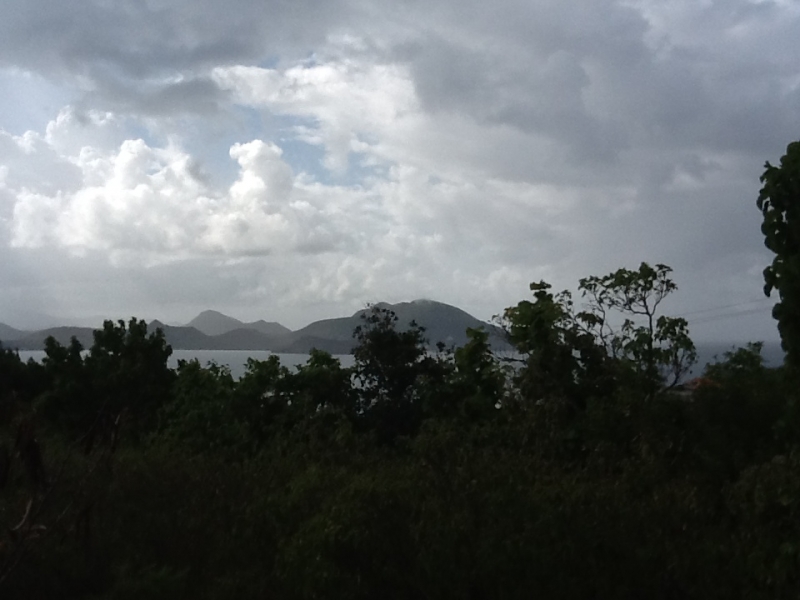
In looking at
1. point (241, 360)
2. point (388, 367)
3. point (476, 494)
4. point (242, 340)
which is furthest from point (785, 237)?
→ point (242, 340)

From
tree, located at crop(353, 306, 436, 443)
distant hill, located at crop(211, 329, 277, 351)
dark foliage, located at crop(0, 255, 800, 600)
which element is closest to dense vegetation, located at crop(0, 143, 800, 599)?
dark foliage, located at crop(0, 255, 800, 600)

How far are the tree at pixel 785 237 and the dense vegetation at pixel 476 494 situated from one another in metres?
0.44

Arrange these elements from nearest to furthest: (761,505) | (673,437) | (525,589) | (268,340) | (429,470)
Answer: (525,589), (761,505), (429,470), (673,437), (268,340)

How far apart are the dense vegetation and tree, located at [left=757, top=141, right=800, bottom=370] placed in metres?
0.44

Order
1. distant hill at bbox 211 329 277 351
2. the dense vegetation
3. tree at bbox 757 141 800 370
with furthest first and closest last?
1. distant hill at bbox 211 329 277 351
2. tree at bbox 757 141 800 370
3. the dense vegetation

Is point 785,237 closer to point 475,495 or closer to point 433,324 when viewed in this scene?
point 475,495

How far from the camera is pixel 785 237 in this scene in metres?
Result: 6.94

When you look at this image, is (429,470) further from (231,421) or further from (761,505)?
(231,421)

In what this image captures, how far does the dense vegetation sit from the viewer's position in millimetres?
5523

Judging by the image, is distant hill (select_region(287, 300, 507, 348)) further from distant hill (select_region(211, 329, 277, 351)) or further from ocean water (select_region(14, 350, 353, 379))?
distant hill (select_region(211, 329, 277, 351))

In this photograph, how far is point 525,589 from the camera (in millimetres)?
5430

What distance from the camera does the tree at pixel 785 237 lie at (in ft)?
22.1

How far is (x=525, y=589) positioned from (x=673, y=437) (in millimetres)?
3636

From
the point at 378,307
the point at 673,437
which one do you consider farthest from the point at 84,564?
the point at 378,307
